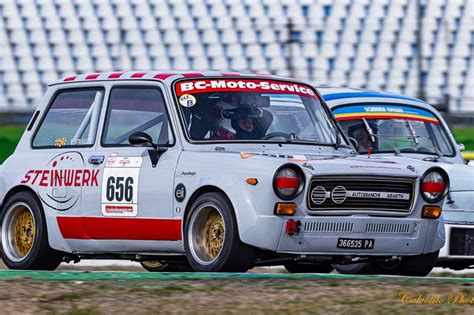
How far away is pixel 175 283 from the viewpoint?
6.30 m

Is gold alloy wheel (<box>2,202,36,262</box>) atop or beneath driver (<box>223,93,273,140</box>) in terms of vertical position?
beneath

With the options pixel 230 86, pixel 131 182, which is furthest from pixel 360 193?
pixel 131 182

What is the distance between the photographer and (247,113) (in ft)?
26.4

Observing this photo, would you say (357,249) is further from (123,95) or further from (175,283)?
(123,95)

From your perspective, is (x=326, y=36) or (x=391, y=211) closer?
(x=391, y=211)

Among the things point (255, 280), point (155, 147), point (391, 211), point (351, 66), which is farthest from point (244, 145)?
point (351, 66)

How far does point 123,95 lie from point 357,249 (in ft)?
6.99

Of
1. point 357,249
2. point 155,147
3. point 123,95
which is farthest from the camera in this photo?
point 123,95

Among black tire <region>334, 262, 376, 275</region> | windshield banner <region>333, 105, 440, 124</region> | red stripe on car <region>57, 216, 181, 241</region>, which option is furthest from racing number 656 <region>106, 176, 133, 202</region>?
windshield banner <region>333, 105, 440, 124</region>

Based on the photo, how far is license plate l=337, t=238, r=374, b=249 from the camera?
7.17m

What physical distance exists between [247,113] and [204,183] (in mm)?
964

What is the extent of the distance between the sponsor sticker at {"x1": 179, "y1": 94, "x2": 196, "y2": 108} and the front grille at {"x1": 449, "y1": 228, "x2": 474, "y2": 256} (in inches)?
87.0

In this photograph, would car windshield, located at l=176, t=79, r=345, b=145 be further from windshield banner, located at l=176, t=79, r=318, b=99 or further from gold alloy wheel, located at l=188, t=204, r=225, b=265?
gold alloy wheel, located at l=188, t=204, r=225, b=265

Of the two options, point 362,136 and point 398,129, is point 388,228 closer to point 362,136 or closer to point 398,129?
point 362,136
